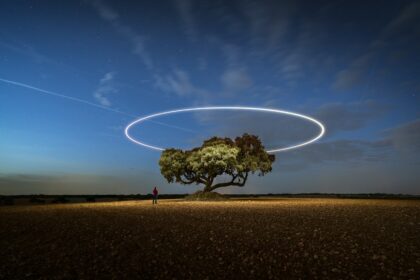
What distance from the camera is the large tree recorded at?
52.5 metres

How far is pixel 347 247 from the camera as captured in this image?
1230 cm

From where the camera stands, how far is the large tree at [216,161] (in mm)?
52531

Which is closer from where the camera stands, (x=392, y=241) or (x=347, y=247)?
(x=347, y=247)

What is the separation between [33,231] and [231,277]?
1137cm

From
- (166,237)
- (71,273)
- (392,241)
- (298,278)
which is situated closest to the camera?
(298,278)

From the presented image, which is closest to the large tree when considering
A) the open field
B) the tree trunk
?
the tree trunk

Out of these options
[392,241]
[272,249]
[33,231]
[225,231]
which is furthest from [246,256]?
[33,231]

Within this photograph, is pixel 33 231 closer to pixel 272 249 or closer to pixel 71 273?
pixel 71 273

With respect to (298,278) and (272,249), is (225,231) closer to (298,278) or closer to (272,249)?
(272,249)

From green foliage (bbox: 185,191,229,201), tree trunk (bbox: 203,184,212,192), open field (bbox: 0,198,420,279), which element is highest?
tree trunk (bbox: 203,184,212,192)

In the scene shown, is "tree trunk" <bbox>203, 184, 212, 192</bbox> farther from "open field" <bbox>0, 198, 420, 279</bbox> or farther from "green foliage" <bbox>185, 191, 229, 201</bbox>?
"open field" <bbox>0, 198, 420, 279</bbox>

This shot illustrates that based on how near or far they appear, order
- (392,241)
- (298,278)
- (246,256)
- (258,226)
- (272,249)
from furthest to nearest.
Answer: (258,226), (392,241), (272,249), (246,256), (298,278)

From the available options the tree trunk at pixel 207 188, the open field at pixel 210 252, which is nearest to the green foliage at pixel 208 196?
the tree trunk at pixel 207 188

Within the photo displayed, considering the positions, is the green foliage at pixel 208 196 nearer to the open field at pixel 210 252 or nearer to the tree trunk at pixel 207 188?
the tree trunk at pixel 207 188
